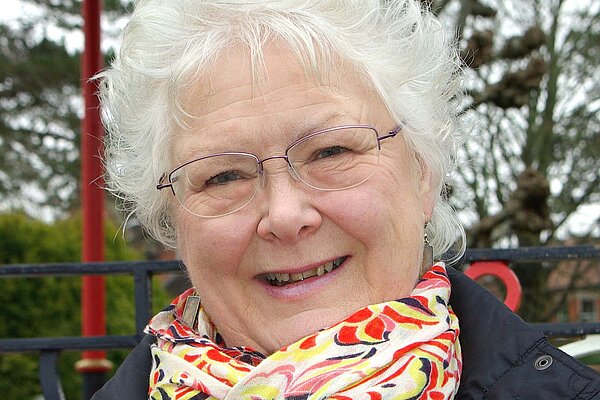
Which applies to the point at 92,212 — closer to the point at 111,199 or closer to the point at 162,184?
the point at 162,184

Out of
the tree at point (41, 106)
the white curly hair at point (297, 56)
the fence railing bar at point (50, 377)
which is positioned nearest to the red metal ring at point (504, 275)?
the white curly hair at point (297, 56)

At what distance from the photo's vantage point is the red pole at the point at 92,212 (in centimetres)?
350

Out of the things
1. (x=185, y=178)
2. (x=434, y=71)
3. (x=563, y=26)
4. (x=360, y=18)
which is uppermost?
(x=563, y=26)

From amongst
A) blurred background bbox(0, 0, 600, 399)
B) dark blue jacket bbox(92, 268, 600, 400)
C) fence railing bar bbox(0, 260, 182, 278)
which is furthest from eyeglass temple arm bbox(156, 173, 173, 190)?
blurred background bbox(0, 0, 600, 399)

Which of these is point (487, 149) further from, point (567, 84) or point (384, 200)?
point (384, 200)

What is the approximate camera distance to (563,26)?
425 inches

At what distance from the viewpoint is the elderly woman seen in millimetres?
1616

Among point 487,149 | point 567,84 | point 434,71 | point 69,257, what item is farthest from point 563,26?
point 434,71

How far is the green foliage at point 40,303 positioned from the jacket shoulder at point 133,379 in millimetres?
6394

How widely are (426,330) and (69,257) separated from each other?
797 centimetres

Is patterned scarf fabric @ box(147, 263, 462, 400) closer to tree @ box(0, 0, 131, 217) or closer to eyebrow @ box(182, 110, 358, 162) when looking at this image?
eyebrow @ box(182, 110, 358, 162)

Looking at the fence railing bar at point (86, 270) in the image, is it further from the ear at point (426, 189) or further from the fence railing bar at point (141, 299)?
the ear at point (426, 189)

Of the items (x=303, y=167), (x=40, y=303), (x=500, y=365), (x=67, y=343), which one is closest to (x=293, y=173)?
(x=303, y=167)

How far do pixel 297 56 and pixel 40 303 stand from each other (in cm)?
735
